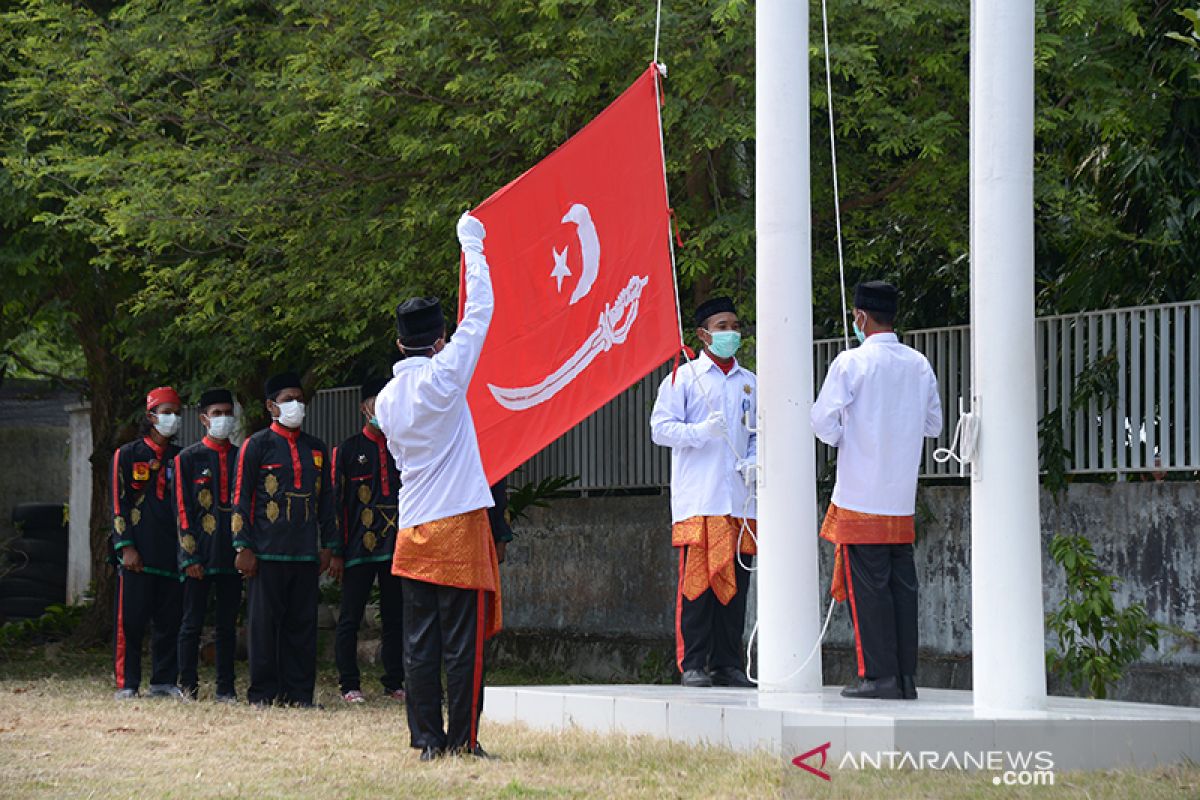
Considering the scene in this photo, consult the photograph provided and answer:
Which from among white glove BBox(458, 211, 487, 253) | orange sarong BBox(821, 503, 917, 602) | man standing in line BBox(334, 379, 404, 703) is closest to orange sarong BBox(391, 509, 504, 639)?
white glove BBox(458, 211, 487, 253)

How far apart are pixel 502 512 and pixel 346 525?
192 centimetres

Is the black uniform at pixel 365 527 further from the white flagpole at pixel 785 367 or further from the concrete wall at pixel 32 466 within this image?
the concrete wall at pixel 32 466

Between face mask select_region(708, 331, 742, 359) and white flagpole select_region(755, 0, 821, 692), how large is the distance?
0.99 meters

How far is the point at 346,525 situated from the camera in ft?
40.8

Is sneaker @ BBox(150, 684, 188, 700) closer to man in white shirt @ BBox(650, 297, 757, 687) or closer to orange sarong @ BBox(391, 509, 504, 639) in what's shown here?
man in white shirt @ BBox(650, 297, 757, 687)

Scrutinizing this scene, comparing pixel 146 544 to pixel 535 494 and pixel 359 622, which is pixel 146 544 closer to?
pixel 359 622

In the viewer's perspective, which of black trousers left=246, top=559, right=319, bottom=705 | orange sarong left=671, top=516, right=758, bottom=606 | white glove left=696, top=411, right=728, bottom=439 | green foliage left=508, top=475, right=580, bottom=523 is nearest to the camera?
white glove left=696, top=411, right=728, bottom=439

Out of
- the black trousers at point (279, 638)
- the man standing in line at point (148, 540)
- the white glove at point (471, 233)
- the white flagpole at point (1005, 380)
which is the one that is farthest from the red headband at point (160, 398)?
the white flagpole at point (1005, 380)

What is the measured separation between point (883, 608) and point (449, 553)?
2.06m

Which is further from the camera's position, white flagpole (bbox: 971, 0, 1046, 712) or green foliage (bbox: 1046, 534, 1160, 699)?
green foliage (bbox: 1046, 534, 1160, 699)

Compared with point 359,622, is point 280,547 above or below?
above

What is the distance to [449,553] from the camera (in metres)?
7.69

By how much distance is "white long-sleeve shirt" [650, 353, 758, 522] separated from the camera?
371 inches

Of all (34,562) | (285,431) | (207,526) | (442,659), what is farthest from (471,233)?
(34,562)
